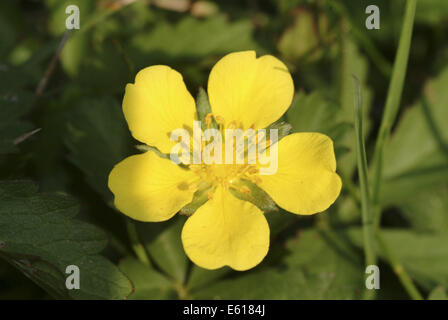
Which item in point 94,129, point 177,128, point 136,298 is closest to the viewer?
point 177,128

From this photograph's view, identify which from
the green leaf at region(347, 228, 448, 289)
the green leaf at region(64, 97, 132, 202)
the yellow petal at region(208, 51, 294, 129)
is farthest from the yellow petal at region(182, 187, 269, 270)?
the green leaf at region(347, 228, 448, 289)

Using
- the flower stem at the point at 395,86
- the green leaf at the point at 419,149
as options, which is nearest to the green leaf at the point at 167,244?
the flower stem at the point at 395,86

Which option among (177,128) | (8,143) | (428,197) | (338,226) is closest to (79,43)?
(8,143)

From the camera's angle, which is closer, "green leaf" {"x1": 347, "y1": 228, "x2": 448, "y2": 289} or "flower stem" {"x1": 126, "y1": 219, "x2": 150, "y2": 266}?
"flower stem" {"x1": 126, "y1": 219, "x2": 150, "y2": 266}

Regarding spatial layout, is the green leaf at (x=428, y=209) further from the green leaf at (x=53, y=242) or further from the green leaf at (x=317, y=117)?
the green leaf at (x=53, y=242)

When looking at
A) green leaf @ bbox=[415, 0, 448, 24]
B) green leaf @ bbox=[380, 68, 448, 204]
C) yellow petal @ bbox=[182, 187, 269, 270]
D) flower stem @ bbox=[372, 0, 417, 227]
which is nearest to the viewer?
yellow petal @ bbox=[182, 187, 269, 270]

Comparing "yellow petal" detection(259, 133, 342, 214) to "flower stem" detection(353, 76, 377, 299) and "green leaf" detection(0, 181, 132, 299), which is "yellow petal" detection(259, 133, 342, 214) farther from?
"green leaf" detection(0, 181, 132, 299)
